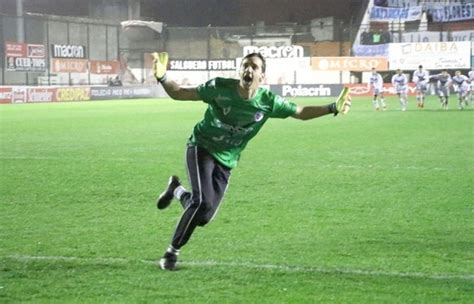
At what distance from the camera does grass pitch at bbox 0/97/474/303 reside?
253 inches

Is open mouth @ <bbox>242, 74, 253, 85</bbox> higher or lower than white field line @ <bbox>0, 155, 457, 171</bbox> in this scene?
higher

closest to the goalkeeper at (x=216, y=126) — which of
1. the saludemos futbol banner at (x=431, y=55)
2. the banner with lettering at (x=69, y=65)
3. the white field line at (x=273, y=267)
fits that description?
the white field line at (x=273, y=267)

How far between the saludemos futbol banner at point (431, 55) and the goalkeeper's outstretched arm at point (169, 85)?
49.0 meters

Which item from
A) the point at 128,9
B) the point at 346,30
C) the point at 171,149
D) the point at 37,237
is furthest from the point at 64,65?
the point at 37,237

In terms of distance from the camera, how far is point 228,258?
747 cm

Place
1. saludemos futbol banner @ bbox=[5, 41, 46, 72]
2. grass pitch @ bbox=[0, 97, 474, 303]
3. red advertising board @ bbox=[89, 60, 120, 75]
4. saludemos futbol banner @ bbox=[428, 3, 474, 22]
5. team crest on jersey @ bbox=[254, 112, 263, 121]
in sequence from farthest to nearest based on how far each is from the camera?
red advertising board @ bbox=[89, 60, 120, 75] < saludemos futbol banner @ bbox=[428, 3, 474, 22] < saludemos futbol banner @ bbox=[5, 41, 46, 72] < team crest on jersey @ bbox=[254, 112, 263, 121] < grass pitch @ bbox=[0, 97, 474, 303]

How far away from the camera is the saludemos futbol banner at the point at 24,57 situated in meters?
52.3

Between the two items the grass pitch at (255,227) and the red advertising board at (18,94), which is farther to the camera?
the red advertising board at (18,94)

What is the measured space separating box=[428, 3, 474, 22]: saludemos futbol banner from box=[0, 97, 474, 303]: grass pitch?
4042 centimetres

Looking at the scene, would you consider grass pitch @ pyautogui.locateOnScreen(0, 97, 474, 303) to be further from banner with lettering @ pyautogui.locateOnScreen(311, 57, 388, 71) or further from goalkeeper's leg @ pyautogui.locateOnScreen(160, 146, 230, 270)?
banner with lettering @ pyautogui.locateOnScreen(311, 57, 388, 71)

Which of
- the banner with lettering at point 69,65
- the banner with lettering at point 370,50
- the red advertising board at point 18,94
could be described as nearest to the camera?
the red advertising board at point 18,94

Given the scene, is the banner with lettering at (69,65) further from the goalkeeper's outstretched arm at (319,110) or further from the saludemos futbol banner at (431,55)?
the goalkeeper's outstretched arm at (319,110)

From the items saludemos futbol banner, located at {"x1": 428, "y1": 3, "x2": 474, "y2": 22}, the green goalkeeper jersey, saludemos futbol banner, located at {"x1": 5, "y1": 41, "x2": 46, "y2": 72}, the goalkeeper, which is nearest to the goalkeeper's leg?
the goalkeeper

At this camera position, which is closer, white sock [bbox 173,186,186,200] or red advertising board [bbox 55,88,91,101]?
white sock [bbox 173,186,186,200]
